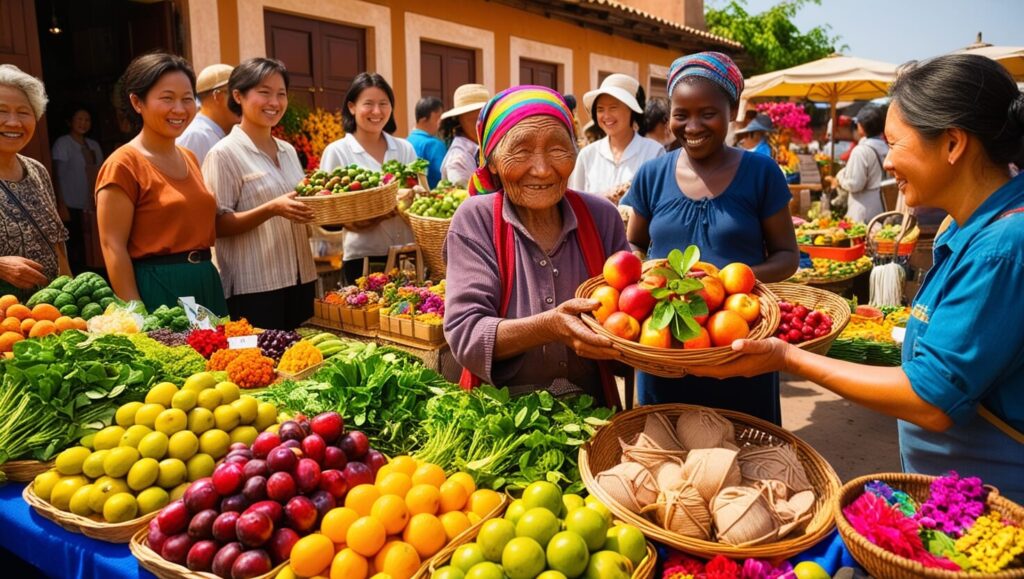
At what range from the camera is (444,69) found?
981cm

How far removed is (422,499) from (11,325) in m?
2.28

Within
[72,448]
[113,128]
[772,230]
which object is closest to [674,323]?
[772,230]

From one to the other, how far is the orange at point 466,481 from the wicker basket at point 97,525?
0.83 m

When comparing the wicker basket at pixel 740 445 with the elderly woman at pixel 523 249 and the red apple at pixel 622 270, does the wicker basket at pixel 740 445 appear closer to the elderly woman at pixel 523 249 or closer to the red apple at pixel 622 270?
the elderly woman at pixel 523 249

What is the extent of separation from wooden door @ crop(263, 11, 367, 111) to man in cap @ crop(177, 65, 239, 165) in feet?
9.06

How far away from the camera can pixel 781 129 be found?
11.6 m

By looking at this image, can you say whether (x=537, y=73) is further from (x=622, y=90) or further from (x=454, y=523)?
(x=454, y=523)

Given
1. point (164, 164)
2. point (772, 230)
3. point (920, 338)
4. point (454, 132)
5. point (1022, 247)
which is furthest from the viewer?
point (454, 132)

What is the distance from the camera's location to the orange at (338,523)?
1662mm

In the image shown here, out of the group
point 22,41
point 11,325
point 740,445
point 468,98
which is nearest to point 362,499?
point 740,445

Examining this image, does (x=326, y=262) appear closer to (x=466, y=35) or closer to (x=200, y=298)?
(x=200, y=298)

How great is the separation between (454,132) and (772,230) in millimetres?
4444

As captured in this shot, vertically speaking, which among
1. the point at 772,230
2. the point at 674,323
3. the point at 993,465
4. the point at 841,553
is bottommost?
the point at 841,553

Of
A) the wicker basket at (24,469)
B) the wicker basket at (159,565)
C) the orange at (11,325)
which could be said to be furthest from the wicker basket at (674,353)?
the orange at (11,325)
